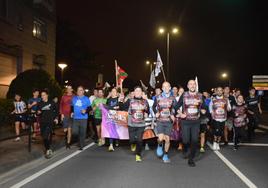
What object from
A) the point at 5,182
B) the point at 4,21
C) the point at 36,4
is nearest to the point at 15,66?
the point at 4,21

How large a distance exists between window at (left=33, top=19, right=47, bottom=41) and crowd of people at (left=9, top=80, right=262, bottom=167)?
14.7 m

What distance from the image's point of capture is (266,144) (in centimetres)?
1205

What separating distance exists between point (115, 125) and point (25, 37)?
49.9ft

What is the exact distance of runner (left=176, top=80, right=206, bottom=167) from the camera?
26.9 ft

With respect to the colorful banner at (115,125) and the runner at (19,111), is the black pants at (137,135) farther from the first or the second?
the runner at (19,111)

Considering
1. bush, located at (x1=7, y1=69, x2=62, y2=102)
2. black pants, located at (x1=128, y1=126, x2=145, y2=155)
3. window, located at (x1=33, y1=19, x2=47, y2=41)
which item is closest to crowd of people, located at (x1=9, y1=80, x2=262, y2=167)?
black pants, located at (x1=128, y1=126, x2=145, y2=155)

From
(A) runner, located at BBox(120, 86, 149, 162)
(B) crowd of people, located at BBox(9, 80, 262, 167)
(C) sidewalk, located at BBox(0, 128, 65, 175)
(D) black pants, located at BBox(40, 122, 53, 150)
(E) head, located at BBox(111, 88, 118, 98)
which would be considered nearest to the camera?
(C) sidewalk, located at BBox(0, 128, 65, 175)

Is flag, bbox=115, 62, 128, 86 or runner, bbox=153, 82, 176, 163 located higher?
flag, bbox=115, 62, 128, 86

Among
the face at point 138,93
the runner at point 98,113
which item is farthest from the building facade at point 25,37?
the face at point 138,93

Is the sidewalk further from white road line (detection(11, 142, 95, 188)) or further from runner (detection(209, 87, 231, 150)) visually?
runner (detection(209, 87, 231, 150))

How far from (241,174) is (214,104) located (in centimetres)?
357

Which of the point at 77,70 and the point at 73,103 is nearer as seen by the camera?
the point at 73,103

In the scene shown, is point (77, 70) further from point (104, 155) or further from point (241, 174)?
point (241, 174)

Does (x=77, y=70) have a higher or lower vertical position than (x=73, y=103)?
higher
